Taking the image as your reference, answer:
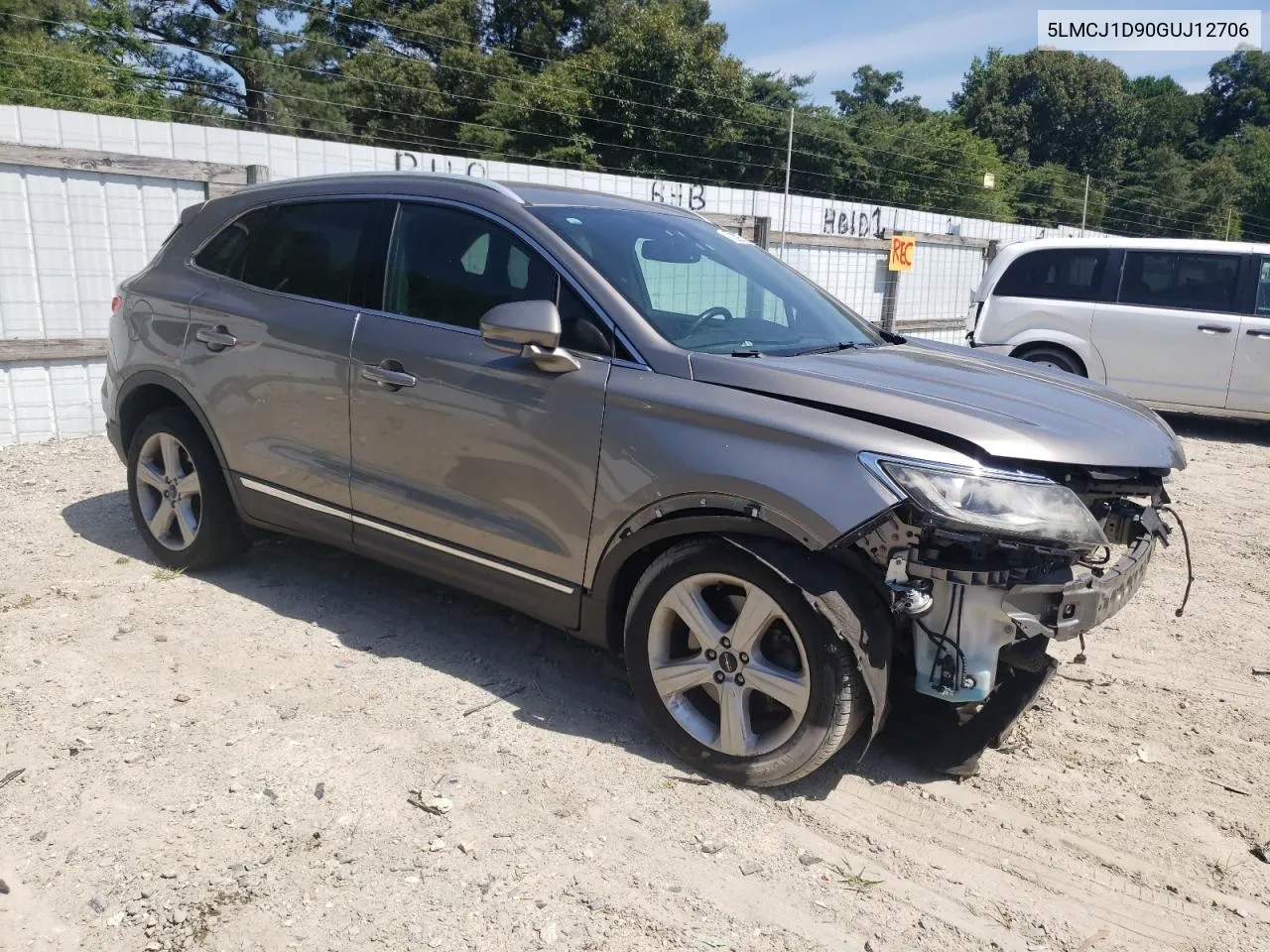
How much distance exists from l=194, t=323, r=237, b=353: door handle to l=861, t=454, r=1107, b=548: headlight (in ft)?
9.56

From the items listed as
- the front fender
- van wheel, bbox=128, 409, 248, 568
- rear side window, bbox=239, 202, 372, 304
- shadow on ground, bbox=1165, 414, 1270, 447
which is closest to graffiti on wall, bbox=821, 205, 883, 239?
shadow on ground, bbox=1165, 414, 1270, 447

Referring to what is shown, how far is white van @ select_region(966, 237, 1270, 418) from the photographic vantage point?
9141mm

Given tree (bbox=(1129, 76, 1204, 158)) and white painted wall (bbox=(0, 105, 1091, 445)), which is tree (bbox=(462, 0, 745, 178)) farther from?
tree (bbox=(1129, 76, 1204, 158))

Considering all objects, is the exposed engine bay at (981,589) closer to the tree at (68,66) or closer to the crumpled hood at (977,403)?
the crumpled hood at (977,403)

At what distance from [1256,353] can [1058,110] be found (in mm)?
64739

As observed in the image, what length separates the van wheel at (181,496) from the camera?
4582 millimetres

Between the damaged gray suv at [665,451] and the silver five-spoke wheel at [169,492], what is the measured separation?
5 cm

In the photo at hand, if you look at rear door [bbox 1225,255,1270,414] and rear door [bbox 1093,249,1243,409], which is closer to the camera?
rear door [bbox 1225,255,1270,414]

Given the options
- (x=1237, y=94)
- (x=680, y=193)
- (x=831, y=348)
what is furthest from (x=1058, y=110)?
(x=831, y=348)

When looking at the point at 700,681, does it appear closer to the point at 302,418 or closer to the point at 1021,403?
the point at 1021,403

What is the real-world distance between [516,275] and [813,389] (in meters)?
1.21

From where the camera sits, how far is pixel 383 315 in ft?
12.8

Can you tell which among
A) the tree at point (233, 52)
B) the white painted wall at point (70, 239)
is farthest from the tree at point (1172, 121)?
the white painted wall at point (70, 239)

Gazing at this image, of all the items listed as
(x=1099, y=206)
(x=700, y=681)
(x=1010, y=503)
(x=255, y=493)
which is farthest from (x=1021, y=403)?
(x=1099, y=206)
